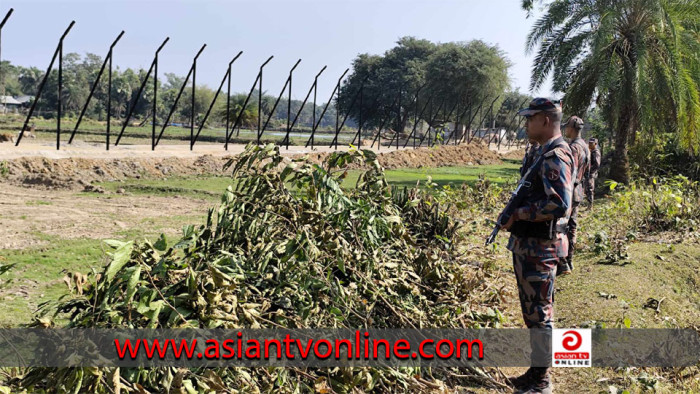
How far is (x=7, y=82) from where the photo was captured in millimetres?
100500

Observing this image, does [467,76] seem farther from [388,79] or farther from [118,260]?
[118,260]

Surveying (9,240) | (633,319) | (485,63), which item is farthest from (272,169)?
(485,63)

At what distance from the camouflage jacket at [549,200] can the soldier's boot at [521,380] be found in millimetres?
749

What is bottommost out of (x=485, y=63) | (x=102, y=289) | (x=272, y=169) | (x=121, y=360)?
(x=121, y=360)

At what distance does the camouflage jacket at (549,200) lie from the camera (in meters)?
3.54

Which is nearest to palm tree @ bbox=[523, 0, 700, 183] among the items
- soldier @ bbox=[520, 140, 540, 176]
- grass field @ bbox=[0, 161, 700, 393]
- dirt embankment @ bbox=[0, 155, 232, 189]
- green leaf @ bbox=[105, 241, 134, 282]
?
grass field @ bbox=[0, 161, 700, 393]

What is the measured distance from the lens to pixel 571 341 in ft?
13.5

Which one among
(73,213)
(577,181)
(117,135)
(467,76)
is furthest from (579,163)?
(467,76)

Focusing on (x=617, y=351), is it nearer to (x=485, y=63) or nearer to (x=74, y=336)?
Answer: (x=74, y=336)

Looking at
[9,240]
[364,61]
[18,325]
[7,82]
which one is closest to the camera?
[18,325]

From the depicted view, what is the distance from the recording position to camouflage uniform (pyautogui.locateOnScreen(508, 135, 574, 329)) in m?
3.54

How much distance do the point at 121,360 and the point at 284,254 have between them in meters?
1.24

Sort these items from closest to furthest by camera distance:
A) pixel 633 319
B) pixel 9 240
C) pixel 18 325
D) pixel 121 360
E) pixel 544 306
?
pixel 121 360 → pixel 544 306 → pixel 18 325 → pixel 633 319 → pixel 9 240

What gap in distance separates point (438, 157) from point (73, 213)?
62.7 ft
